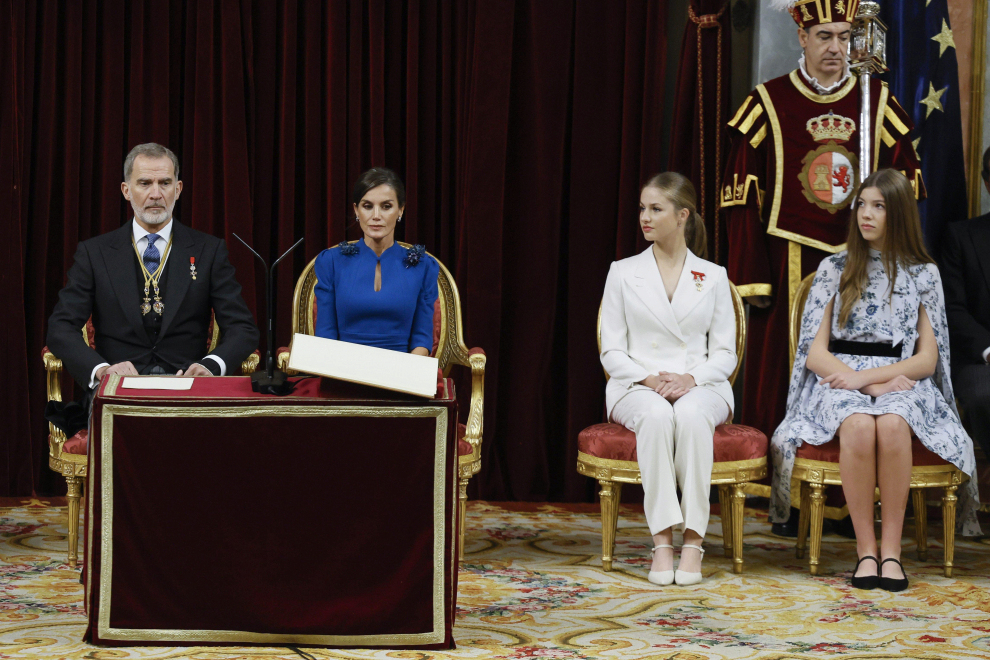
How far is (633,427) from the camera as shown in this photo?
3678 millimetres

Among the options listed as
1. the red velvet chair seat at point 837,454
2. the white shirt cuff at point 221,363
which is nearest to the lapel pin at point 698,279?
the red velvet chair seat at point 837,454

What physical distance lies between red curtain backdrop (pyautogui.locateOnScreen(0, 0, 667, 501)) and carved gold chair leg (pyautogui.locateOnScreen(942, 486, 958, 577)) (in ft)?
5.46

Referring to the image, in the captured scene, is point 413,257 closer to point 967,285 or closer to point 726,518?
point 726,518

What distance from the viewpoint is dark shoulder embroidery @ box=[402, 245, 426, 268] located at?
4027mm

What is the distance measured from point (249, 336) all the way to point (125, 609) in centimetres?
125

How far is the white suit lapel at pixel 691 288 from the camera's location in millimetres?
3900

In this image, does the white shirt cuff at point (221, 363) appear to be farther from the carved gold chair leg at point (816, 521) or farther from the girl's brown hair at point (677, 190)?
the carved gold chair leg at point (816, 521)

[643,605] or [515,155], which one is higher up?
[515,155]

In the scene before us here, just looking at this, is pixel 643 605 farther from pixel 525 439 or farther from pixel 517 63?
pixel 517 63

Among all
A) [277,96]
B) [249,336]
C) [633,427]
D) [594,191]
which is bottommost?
[633,427]

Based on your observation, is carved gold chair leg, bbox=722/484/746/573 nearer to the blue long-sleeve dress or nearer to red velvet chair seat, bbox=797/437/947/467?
red velvet chair seat, bbox=797/437/947/467

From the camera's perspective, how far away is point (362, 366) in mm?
2605

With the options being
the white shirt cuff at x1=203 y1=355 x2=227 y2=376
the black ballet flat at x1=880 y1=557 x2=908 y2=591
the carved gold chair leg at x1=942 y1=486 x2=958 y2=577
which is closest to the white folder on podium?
the white shirt cuff at x1=203 y1=355 x2=227 y2=376

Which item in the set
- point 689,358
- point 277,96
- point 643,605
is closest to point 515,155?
point 277,96
